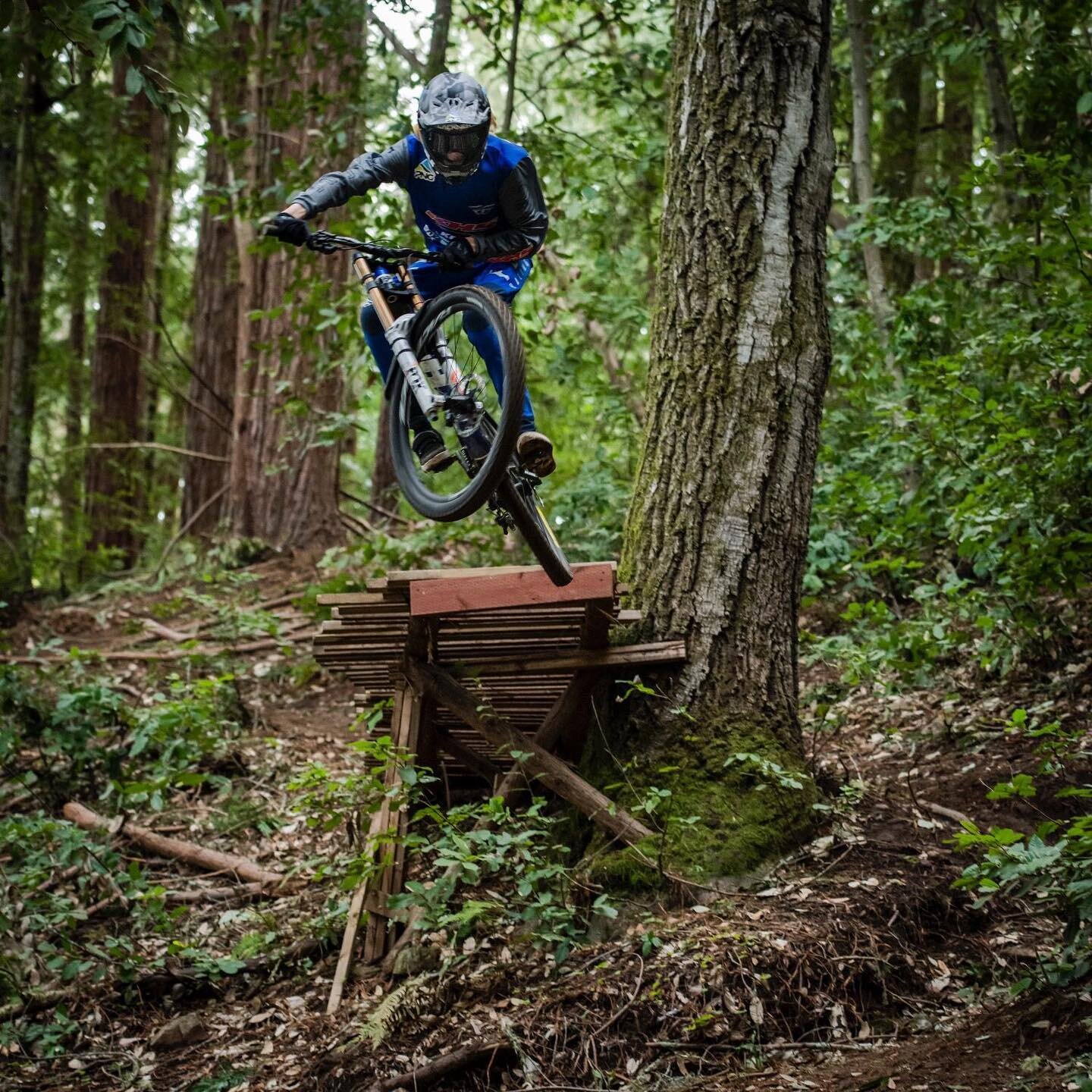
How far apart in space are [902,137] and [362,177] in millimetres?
7962

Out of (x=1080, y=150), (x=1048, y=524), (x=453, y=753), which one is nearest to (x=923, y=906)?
(x=1048, y=524)

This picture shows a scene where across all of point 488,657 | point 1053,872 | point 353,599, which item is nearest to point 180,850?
point 488,657

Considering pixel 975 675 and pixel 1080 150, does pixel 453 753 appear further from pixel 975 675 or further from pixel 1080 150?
pixel 1080 150

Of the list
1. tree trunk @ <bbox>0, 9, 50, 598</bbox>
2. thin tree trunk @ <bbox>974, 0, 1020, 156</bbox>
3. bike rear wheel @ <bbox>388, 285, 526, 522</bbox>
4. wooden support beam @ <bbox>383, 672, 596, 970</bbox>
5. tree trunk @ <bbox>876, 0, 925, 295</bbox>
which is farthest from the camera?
tree trunk @ <bbox>876, 0, 925, 295</bbox>

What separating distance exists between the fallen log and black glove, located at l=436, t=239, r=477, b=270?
11.6 ft

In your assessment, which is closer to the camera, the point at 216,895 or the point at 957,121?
the point at 216,895

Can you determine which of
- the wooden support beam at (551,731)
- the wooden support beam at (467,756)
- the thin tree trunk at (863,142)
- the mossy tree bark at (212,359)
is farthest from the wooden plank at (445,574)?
the mossy tree bark at (212,359)

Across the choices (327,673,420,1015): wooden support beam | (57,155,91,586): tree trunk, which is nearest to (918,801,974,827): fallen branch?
(327,673,420,1015): wooden support beam

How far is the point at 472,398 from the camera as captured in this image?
4.83 m

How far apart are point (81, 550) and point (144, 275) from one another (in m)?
3.81

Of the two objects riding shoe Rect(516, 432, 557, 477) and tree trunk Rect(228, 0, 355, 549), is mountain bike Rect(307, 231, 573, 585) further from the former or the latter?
tree trunk Rect(228, 0, 355, 549)

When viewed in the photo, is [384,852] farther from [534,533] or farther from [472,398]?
[472,398]

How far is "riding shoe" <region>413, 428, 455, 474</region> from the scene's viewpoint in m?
5.02

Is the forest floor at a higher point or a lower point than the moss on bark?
lower
